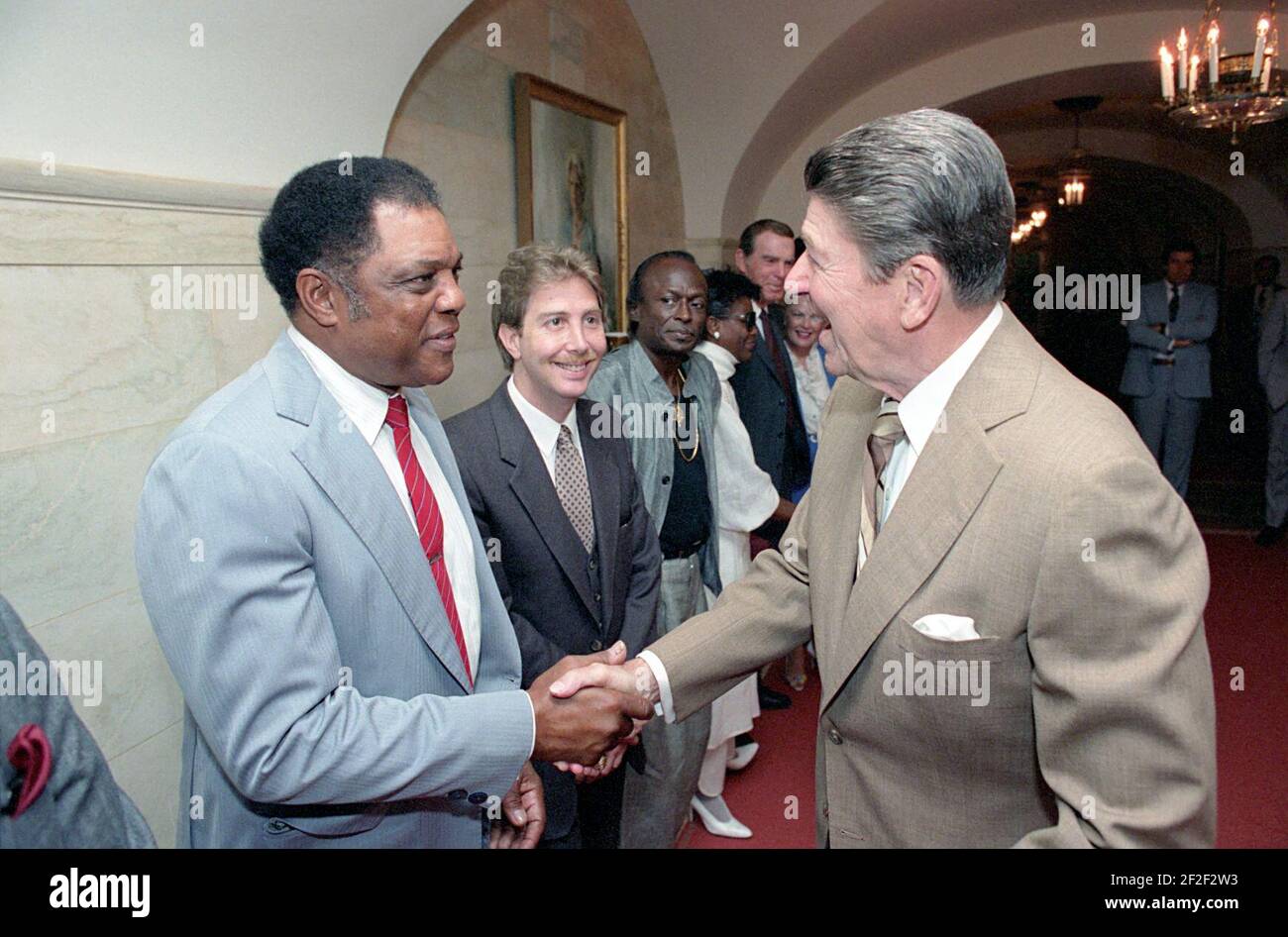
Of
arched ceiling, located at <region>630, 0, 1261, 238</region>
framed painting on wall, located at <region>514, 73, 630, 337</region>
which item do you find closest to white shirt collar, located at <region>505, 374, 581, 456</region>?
framed painting on wall, located at <region>514, 73, 630, 337</region>

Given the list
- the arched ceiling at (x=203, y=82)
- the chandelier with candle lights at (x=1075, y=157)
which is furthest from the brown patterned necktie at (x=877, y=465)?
the chandelier with candle lights at (x=1075, y=157)

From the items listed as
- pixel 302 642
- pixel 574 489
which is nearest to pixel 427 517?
pixel 302 642

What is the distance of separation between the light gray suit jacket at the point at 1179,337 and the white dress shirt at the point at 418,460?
25.6 ft

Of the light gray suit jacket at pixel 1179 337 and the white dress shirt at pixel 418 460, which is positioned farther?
the light gray suit jacket at pixel 1179 337

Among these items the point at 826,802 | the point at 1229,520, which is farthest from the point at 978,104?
the point at 826,802

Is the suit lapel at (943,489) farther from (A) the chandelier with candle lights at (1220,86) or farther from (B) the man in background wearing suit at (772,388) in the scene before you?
(A) the chandelier with candle lights at (1220,86)

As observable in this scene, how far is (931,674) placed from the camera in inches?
58.7

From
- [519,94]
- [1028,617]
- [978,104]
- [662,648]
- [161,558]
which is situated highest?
[978,104]

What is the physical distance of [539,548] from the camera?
245cm

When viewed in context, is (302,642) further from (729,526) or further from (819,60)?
(819,60)

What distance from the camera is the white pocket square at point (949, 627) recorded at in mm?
1461

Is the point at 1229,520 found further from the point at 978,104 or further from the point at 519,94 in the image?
the point at 519,94

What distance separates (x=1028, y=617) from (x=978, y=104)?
9530 mm

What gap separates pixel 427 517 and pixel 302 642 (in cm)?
40
